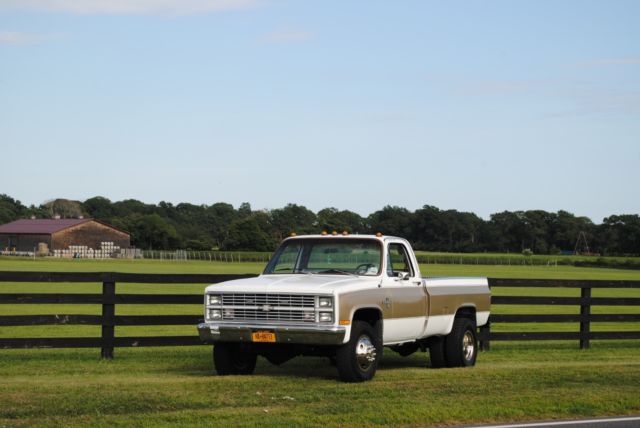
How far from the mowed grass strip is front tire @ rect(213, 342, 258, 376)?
1.04ft

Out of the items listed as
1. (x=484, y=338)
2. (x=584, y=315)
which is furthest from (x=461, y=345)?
(x=584, y=315)

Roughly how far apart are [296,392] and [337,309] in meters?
1.23

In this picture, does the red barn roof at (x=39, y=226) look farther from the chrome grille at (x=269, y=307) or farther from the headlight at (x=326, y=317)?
the headlight at (x=326, y=317)

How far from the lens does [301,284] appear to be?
13.4 meters

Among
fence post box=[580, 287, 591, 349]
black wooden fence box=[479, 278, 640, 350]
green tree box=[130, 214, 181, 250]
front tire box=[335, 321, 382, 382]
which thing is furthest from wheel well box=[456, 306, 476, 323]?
green tree box=[130, 214, 181, 250]

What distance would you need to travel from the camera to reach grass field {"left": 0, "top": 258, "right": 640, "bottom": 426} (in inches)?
427

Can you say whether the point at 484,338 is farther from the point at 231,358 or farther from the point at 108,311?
the point at 108,311

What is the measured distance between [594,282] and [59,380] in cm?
1153

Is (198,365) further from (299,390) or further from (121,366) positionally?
(299,390)

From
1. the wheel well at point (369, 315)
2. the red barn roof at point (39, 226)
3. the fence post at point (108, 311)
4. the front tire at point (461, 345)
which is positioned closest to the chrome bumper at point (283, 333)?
the wheel well at point (369, 315)

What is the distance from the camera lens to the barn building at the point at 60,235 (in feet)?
489

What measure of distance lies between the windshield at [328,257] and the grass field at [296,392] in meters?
1.49

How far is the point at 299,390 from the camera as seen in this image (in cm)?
1257

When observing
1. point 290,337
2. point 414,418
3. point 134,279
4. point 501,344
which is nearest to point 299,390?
point 290,337
